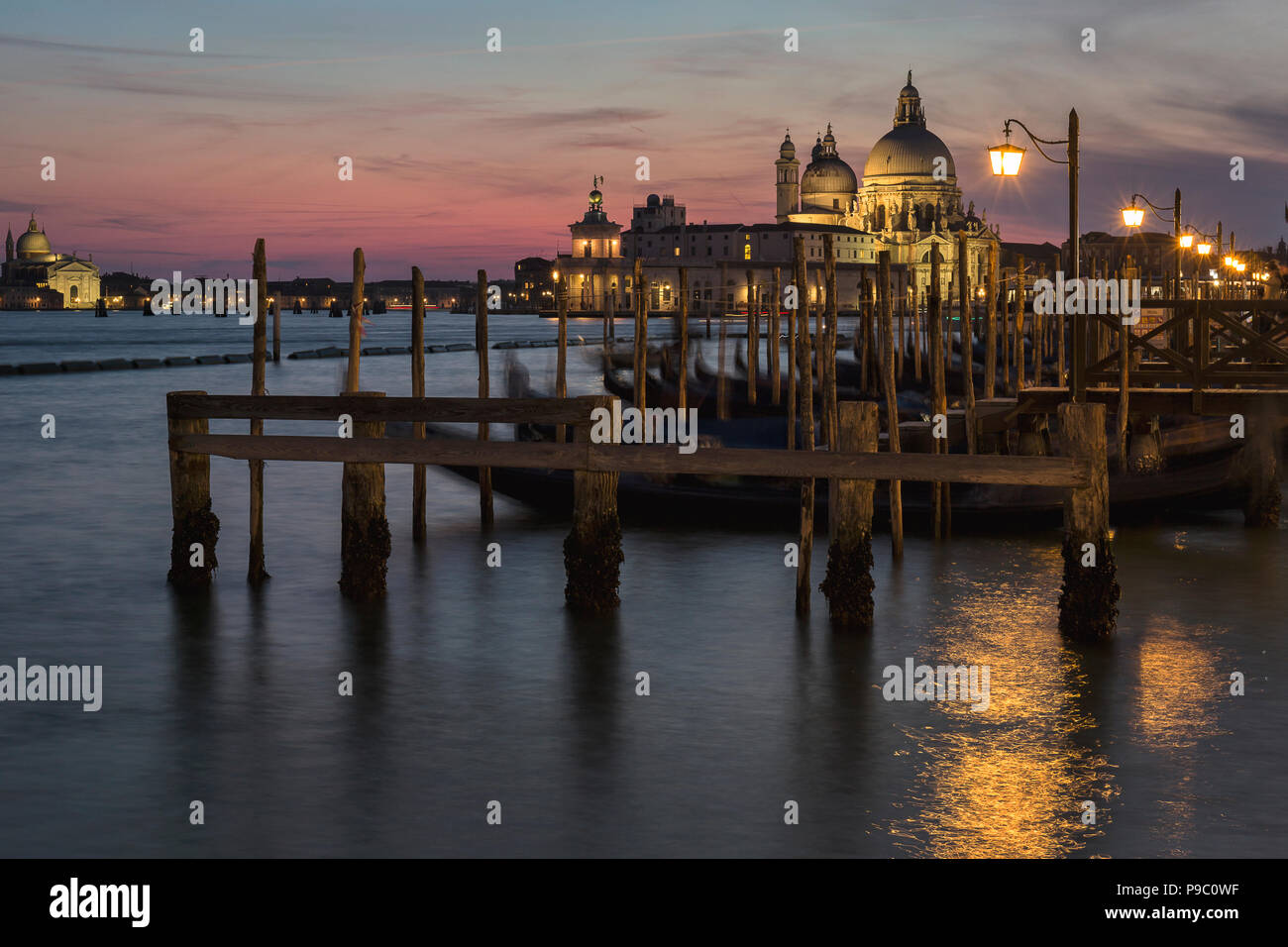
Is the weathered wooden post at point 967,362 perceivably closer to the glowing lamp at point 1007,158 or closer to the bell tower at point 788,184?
the glowing lamp at point 1007,158

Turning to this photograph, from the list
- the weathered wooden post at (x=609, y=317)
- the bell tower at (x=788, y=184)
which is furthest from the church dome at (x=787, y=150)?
the weathered wooden post at (x=609, y=317)

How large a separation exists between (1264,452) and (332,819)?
10.2 m

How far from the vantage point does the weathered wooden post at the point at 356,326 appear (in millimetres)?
10923

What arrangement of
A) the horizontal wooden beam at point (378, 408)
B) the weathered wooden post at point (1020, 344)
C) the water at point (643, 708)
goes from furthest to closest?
1. the weathered wooden post at point (1020, 344)
2. the horizontal wooden beam at point (378, 408)
3. the water at point (643, 708)

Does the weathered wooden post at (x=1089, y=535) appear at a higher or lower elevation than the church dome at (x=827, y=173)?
lower

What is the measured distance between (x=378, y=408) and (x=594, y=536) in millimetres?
1646

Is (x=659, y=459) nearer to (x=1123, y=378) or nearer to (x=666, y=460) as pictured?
(x=666, y=460)

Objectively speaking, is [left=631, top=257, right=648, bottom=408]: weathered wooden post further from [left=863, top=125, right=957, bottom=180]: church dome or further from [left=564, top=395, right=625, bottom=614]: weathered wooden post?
[left=863, top=125, right=957, bottom=180]: church dome

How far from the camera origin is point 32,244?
188m

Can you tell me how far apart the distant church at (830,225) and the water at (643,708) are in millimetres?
101654

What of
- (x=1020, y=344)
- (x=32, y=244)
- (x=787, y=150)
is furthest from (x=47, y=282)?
(x=1020, y=344)

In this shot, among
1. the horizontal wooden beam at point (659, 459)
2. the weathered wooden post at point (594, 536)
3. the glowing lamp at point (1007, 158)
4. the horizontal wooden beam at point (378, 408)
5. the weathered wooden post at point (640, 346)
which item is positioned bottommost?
the weathered wooden post at point (594, 536)
